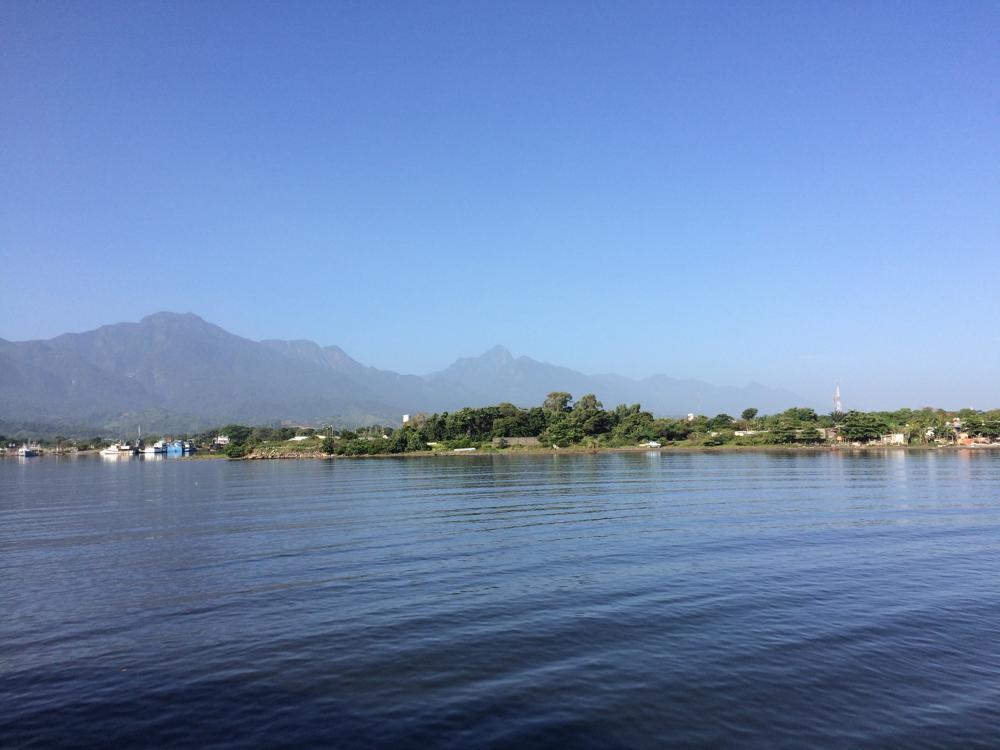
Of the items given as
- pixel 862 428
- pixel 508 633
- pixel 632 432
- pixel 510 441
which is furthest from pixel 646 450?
pixel 508 633

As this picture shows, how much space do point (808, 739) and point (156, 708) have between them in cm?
1160

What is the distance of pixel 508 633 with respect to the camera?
15000 mm

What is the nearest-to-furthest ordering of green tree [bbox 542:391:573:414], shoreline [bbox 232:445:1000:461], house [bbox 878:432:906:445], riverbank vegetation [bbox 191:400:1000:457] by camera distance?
shoreline [bbox 232:445:1000:461] → house [bbox 878:432:906:445] → riverbank vegetation [bbox 191:400:1000:457] → green tree [bbox 542:391:573:414]

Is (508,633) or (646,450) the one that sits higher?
(508,633)

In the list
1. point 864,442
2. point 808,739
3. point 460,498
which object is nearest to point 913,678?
point 808,739

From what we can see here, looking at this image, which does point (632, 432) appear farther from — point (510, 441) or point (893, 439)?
point (893, 439)

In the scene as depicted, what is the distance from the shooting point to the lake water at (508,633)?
10594mm

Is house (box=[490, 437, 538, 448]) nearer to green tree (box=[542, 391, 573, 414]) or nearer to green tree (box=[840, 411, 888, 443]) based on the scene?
green tree (box=[542, 391, 573, 414])

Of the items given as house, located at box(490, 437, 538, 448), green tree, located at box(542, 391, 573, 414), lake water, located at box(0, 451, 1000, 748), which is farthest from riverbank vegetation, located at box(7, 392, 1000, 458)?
lake water, located at box(0, 451, 1000, 748)

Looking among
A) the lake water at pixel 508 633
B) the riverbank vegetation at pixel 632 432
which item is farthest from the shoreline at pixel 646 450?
the lake water at pixel 508 633

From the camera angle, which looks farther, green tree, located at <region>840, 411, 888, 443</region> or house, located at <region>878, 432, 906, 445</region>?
house, located at <region>878, 432, 906, 445</region>

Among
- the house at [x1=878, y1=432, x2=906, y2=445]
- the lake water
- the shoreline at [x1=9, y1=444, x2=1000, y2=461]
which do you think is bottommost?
the shoreline at [x1=9, y1=444, x2=1000, y2=461]

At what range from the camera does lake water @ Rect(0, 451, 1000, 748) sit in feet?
34.8

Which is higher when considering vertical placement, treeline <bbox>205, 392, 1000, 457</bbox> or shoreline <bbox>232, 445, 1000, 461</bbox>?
treeline <bbox>205, 392, 1000, 457</bbox>
